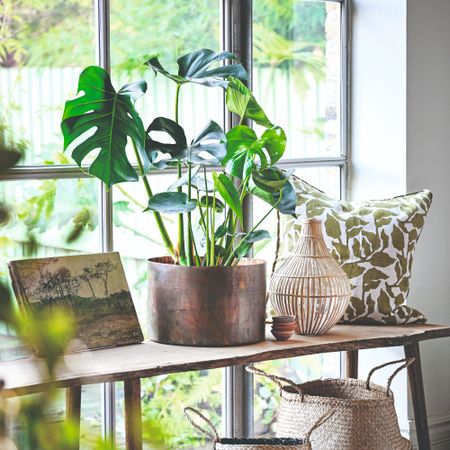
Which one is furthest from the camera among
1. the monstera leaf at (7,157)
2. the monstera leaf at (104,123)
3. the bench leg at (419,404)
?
the bench leg at (419,404)

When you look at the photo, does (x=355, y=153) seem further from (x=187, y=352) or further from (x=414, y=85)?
(x=187, y=352)

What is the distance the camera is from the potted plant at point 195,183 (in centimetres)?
225

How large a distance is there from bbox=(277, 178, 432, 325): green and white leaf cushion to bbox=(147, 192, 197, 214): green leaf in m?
0.55

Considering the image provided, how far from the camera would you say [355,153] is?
10.4 ft

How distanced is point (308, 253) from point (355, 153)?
746 mm

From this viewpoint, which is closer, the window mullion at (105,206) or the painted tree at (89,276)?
the painted tree at (89,276)

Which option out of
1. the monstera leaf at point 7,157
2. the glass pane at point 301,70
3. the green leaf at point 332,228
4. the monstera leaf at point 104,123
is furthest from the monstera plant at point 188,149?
the monstera leaf at point 7,157

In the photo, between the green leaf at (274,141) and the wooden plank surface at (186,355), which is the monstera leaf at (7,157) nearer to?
the wooden plank surface at (186,355)

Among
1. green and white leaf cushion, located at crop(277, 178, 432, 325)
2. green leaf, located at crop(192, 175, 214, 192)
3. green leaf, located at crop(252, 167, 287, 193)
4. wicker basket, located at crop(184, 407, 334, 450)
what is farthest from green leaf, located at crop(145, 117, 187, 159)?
wicker basket, located at crop(184, 407, 334, 450)

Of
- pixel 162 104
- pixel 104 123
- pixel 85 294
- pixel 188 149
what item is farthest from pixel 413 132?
pixel 85 294

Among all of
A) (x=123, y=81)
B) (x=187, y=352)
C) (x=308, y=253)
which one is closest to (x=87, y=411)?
(x=187, y=352)

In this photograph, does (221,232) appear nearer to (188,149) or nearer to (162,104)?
(188,149)

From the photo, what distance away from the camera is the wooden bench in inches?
81.1

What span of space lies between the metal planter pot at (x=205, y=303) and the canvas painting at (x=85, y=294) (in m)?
0.10
